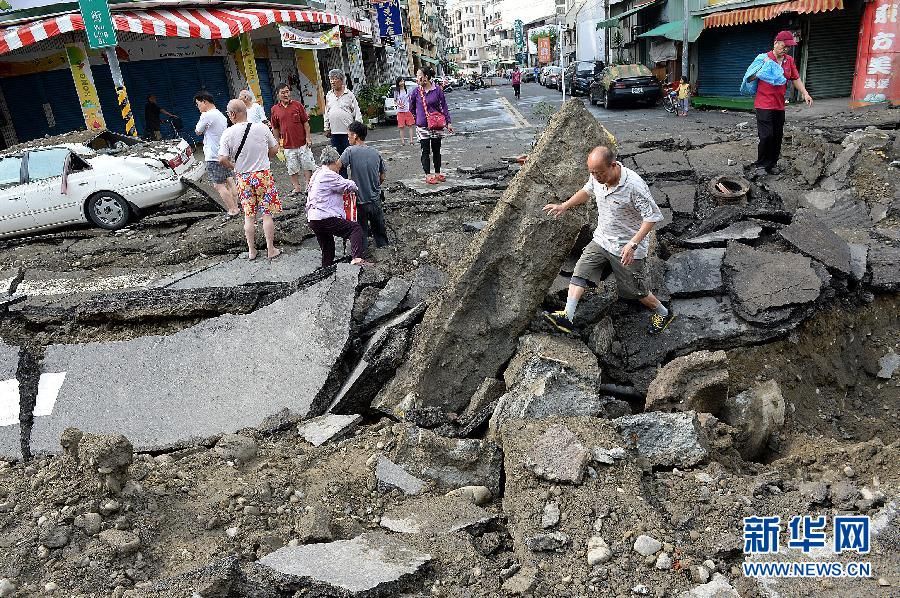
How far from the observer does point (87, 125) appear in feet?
52.2

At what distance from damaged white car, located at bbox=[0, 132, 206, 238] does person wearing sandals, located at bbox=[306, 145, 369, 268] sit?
15.5 feet

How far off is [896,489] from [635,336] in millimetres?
2156

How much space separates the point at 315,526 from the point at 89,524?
1238 mm

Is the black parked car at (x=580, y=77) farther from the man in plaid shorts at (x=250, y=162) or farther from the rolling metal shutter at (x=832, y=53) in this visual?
the man in plaid shorts at (x=250, y=162)

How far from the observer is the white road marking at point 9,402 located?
A: 454 centimetres

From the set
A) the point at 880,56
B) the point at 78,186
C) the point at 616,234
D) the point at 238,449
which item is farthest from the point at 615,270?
the point at 880,56

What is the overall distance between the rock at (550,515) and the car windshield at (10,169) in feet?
31.5

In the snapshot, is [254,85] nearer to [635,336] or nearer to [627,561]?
[635,336]

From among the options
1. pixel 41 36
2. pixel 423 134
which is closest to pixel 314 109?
pixel 41 36

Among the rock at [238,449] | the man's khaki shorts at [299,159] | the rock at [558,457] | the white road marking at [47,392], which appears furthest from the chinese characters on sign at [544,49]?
the rock at [558,457]

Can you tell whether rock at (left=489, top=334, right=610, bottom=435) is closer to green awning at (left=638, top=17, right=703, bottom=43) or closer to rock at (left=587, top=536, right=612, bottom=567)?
rock at (left=587, top=536, right=612, bottom=567)

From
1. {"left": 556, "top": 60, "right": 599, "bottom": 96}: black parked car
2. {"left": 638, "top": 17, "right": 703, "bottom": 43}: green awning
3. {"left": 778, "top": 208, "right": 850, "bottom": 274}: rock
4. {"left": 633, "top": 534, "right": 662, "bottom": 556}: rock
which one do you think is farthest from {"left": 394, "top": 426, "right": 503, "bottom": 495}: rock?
{"left": 556, "top": 60, "right": 599, "bottom": 96}: black parked car

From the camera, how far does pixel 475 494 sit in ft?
11.2

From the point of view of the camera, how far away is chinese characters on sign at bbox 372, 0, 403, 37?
3148 cm
